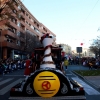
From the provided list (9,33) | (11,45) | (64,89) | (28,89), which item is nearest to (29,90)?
(28,89)

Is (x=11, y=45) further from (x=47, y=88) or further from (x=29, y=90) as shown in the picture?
(x=47, y=88)

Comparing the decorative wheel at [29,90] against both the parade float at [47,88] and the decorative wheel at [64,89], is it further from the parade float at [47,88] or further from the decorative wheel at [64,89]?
the decorative wheel at [64,89]

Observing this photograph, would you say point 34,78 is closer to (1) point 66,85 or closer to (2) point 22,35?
(1) point 66,85

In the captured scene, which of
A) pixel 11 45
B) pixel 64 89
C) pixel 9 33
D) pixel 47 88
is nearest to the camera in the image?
pixel 47 88

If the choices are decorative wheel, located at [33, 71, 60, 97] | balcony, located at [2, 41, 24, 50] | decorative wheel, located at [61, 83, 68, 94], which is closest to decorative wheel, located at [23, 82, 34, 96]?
decorative wheel, located at [33, 71, 60, 97]

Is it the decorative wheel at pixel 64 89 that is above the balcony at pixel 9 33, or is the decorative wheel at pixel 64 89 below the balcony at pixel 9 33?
below

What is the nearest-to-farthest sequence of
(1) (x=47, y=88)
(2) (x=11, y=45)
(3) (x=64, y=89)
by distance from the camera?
(1) (x=47, y=88), (3) (x=64, y=89), (2) (x=11, y=45)

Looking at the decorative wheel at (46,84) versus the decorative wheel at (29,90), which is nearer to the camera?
the decorative wheel at (46,84)

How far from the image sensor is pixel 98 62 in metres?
30.6

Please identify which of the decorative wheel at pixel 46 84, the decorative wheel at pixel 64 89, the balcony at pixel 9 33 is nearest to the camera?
the decorative wheel at pixel 46 84

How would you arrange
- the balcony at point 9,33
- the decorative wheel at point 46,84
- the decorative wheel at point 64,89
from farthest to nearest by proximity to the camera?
the balcony at point 9,33 < the decorative wheel at point 64,89 < the decorative wheel at point 46,84

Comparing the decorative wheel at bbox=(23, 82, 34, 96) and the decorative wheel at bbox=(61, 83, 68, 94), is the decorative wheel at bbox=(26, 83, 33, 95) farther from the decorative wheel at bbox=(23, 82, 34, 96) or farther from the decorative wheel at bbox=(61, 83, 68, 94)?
the decorative wheel at bbox=(61, 83, 68, 94)

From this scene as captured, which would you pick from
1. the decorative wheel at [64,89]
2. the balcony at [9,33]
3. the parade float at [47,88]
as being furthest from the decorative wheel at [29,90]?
the balcony at [9,33]

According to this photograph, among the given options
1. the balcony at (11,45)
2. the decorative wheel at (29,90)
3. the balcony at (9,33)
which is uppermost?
the balcony at (9,33)
